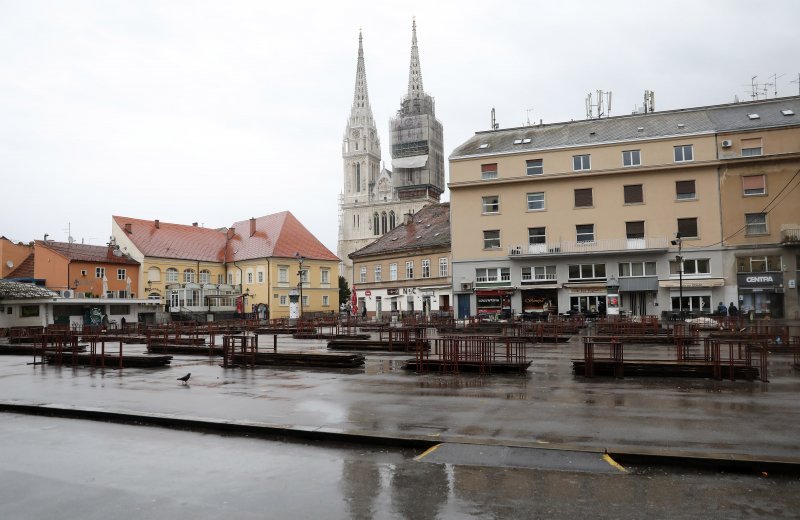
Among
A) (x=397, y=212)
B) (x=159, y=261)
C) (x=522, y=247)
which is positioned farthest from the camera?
(x=397, y=212)

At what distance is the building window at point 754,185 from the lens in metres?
40.0

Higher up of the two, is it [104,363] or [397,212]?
[397,212]

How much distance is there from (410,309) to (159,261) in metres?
28.6

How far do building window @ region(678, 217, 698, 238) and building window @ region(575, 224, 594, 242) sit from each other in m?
5.94

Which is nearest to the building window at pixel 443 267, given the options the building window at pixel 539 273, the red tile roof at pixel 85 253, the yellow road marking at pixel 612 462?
the building window at pixel 539 273

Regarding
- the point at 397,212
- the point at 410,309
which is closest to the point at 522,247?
the point at 410,309

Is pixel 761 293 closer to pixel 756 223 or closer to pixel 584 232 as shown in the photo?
pixel 756 223

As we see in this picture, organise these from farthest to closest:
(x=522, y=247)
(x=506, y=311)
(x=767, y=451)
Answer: (x=522, y=247) → (x=506, y=311) → (x=767, y=451)

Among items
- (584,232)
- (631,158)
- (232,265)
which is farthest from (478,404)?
(232,265)

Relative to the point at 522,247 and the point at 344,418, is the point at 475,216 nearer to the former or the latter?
the point at 522,247

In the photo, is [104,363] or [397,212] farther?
[397,212]

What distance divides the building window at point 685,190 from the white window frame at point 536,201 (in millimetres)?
9287

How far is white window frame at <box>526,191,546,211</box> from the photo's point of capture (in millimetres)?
44750

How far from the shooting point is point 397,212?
125688mm
